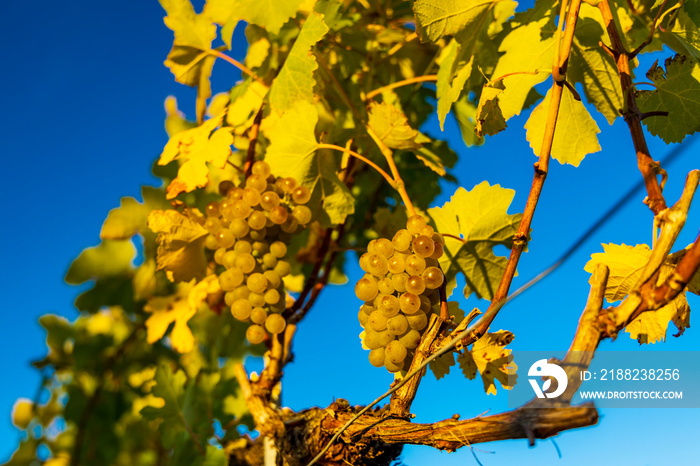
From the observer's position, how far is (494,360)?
2.71 feet

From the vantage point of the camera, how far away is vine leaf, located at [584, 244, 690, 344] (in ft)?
2.44

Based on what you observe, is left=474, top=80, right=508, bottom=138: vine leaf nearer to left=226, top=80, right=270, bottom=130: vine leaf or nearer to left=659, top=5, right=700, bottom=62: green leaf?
left=659, top=5, right=700, bottom=62: green leaf

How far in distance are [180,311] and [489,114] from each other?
0.97 meters

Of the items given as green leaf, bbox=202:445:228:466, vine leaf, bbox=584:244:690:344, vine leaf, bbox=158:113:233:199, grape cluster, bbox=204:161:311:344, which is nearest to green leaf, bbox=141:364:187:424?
green leaf, bbox=202:445:228:466

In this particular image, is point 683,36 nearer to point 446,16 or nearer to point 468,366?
point 446,16

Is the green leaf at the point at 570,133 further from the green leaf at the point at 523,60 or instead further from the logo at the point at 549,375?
the logo at the point at 549,375

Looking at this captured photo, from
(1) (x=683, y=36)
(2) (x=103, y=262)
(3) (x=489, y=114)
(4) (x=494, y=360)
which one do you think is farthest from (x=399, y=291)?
(2) (x=103, y=262)

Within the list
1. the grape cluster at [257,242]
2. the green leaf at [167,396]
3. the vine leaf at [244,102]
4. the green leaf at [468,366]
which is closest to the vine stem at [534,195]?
the green leaf at [468,366]

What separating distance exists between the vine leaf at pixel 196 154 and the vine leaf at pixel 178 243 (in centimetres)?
6

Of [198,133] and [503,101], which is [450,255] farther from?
Answer: [198,133]

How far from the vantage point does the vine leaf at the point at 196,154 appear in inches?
41.2

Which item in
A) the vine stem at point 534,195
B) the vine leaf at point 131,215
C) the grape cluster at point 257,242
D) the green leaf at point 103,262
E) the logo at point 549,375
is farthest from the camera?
the green leaf at point 103,262

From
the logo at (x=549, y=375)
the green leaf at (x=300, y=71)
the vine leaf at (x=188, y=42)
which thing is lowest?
the logo at (x=549, y=375)

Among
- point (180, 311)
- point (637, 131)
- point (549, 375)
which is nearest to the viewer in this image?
point (549, 375)
